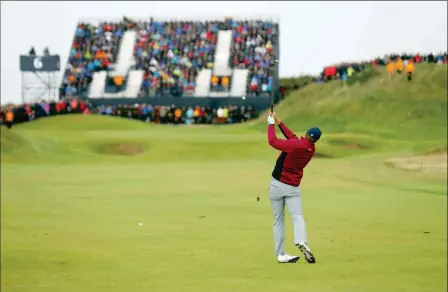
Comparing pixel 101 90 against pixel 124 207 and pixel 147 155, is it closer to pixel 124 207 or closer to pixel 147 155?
pixel 147 155

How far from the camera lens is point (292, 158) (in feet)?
27.1

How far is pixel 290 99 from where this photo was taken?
9306 centimetres

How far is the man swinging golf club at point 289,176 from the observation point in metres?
8.02

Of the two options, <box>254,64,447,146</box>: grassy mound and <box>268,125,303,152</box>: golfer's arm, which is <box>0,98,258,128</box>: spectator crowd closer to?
<box>254,64,447,146</box>: grassy mound

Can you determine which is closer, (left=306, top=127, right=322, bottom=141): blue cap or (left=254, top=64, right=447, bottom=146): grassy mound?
(left=306, top=127, right=322, bottom=141): blue cap

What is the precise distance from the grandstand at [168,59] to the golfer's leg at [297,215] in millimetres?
91426

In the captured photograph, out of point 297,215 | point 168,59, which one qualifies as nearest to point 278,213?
point 297,215

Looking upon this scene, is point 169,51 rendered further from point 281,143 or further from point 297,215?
point 281,143

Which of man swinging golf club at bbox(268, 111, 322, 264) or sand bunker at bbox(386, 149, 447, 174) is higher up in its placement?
man swinging golf club at bbox(268, 111, 322, 264)

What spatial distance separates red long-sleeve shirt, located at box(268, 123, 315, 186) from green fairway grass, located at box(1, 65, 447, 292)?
309 centimetres

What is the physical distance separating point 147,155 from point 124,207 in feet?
101

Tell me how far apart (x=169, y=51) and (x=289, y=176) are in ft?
309

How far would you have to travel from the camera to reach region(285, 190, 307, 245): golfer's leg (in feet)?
28.0

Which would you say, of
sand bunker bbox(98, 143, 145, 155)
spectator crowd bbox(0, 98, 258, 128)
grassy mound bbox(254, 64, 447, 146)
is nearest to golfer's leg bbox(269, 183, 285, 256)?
sand bunker bbox(98, 143, 145, 155)
